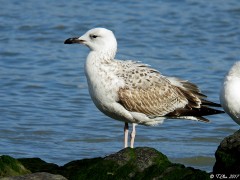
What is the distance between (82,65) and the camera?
15.8 metres

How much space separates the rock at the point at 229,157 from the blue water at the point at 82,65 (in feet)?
9.58

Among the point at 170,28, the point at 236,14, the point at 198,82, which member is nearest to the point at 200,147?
the point at 198,82

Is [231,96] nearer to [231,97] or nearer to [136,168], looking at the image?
[231,97]

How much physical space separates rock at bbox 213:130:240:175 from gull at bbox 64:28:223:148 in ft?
6.38

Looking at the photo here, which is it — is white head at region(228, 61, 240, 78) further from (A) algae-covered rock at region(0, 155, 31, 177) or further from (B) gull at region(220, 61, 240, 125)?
(A) algae-covered rock at region(0, 155, 31, 177)

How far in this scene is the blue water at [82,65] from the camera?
1172 centimetres

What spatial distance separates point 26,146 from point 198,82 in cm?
418

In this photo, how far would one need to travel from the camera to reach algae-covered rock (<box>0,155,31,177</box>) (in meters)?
8.06

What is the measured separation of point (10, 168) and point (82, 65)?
7733 mm

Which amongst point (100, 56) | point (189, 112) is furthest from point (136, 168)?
point (189, 112)

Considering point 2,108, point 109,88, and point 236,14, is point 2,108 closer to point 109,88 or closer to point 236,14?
point 109,88

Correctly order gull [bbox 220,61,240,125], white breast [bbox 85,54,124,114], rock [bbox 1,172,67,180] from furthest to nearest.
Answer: white breast [bbox 85,54,124,114], gull [bbox 220,61,240,125], rock [bbox 1,172,67,180]

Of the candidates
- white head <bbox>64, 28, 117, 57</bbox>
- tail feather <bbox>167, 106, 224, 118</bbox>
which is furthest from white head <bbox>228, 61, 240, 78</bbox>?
white head <bbox>64, 28, 117, 57</bbox>

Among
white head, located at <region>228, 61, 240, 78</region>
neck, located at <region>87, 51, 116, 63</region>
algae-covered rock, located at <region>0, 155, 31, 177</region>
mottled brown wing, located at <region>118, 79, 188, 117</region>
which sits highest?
neck, located at <region>87, 51, 116, 63</region>
